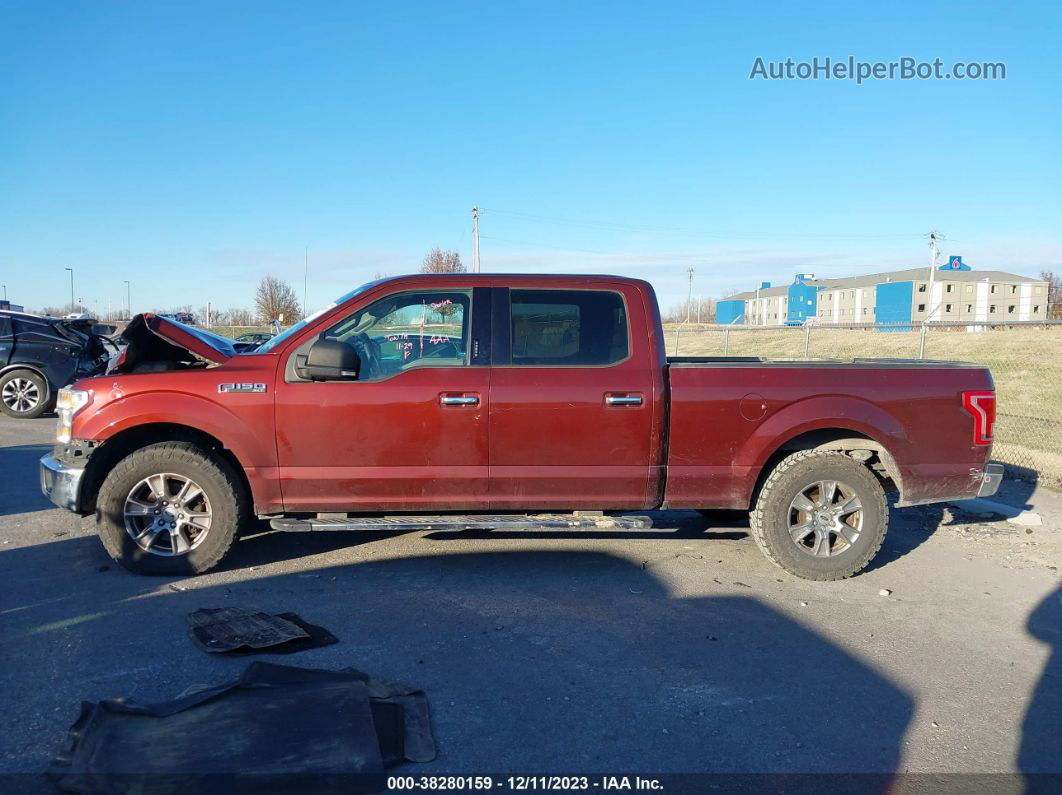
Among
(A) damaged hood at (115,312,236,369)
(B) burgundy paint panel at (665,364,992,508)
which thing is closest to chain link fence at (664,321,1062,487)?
(B) burgundy paint panel at (665,364,992,508)

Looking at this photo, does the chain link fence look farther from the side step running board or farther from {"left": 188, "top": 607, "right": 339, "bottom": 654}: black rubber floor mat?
{"left": 188, "top": 607, "right": 339, "bottom": 654}: black rubber floor mat

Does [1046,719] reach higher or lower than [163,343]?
lower

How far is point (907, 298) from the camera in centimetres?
7294

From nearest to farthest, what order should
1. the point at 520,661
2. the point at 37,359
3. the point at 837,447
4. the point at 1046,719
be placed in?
the point at 1046,719
the point at 520,661
the point at 837,447
the point at 37,359

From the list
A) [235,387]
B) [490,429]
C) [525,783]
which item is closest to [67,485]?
[235,387]

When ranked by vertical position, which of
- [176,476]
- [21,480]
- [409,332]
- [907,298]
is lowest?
[21,480]

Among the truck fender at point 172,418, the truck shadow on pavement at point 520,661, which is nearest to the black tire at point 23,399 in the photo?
the truck shadow on pavement at point 520,661

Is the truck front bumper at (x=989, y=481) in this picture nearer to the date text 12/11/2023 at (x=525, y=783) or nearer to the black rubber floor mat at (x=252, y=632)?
the date text 12/11/2023 at (x=525, y=783)

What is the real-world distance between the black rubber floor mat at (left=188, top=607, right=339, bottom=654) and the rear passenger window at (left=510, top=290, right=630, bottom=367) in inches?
85.4

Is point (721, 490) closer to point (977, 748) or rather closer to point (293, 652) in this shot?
point (977, 748)

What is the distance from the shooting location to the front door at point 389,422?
16.7 feet

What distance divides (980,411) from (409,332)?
4075 mm

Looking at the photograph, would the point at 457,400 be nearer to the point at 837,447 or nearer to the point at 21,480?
the point at 837,447

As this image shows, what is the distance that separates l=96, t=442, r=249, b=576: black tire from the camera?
198 inches
